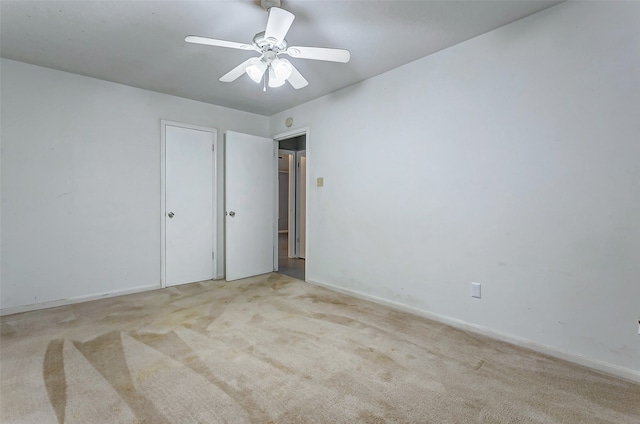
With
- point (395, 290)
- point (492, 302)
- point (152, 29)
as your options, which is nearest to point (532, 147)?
point (492, 302)

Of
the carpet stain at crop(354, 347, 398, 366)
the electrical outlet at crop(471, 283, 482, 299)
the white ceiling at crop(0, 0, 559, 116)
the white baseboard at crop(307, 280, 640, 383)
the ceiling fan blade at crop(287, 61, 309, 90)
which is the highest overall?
the white ceiling at crop(0, 0, 559, 116)

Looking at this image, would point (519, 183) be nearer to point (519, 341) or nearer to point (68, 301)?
point (519, 341)

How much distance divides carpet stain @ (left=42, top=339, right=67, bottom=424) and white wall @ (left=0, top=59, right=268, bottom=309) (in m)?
1.12

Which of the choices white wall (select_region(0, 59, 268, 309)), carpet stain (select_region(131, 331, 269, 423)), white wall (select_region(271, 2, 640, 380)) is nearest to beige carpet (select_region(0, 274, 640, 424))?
carpet stain (select_region(131, 331, 269, 423))

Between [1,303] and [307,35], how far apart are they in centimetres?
373

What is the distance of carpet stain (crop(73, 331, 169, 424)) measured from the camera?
1535mm

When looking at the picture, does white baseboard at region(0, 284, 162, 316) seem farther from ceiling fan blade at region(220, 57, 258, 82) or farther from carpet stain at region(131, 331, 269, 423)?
ceiling fan blade at region(220, 57, 258, 82)

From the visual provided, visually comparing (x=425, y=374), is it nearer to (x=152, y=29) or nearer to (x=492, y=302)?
(x=492, y=302)

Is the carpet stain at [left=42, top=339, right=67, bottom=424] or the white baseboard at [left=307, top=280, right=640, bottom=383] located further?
the white baseboard at [left=307, top=280, right=640, bottom=383]

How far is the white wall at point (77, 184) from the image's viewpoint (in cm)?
288

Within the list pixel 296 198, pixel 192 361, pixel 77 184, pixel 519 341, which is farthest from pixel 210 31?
pixel 296 198

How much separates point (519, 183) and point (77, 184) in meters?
4.19

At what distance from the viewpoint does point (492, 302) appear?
2404mm

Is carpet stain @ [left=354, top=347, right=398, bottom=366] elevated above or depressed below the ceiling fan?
below
